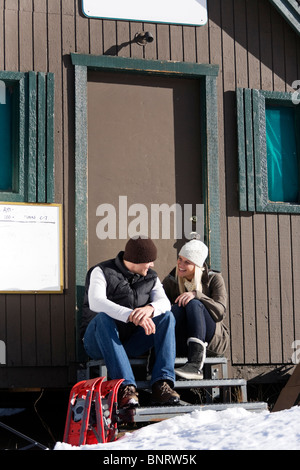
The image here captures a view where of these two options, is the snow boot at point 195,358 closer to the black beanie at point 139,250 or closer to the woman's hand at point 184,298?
the woman's hand at point 184,298

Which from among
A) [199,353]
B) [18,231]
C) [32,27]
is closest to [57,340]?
[18,231]

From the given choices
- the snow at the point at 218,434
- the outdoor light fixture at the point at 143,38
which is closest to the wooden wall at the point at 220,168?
the outdoor light fixture at the point at 143,38

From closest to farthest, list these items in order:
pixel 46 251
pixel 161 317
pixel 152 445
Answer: pixel 152 445 → pixel 161 317 → pixel 46 251

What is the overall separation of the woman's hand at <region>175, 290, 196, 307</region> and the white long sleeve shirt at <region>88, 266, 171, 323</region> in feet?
0.57

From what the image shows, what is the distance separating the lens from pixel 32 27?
7309 millimetres

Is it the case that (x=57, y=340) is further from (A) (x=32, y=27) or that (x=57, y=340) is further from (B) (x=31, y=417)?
(A) (x=32, y=27)

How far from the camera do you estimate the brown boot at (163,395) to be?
19.0 feet

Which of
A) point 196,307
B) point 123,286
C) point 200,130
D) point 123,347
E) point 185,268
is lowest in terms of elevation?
point 123,347

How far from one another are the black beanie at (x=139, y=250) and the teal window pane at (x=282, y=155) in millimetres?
1926

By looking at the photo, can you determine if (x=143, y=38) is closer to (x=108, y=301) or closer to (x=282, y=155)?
(x=282, y=155)

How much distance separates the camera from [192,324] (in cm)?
635

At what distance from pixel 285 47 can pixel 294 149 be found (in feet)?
3.13

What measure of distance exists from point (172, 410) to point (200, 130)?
2.95 meters

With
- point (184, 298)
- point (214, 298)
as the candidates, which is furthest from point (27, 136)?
point (214, 298)
